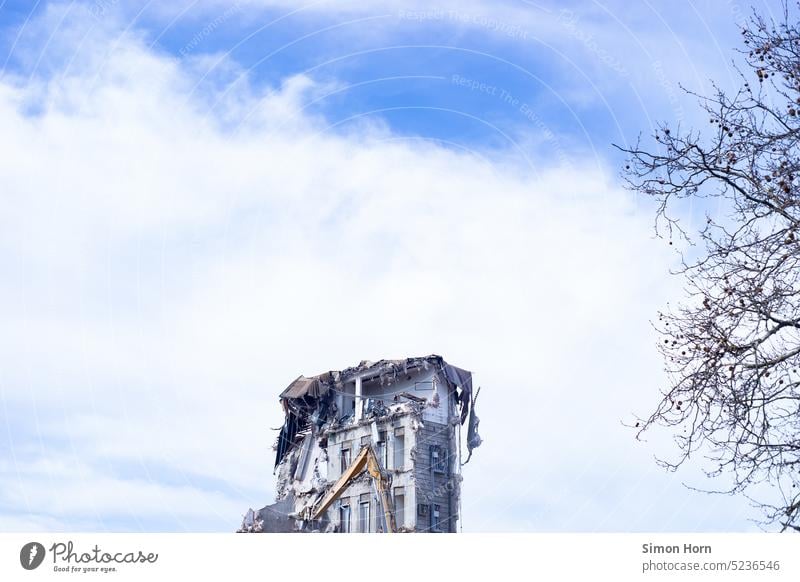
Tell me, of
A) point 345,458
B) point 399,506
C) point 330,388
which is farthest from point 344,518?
point 330,388

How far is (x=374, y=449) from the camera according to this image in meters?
42.7

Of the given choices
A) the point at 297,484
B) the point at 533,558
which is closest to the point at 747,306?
the point at 533,558

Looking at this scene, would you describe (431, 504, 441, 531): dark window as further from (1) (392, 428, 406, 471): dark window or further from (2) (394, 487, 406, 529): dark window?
(1) (392, 428, 406, 471): dark window

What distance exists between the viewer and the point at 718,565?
35.1 ft

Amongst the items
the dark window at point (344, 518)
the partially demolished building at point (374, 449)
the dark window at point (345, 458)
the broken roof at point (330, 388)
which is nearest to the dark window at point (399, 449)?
the partially demolished building at point (374, 449)

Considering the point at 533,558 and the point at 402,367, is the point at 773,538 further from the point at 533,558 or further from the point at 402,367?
the point at 402,367

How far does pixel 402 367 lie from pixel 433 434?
155 inches

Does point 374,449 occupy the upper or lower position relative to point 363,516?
upper

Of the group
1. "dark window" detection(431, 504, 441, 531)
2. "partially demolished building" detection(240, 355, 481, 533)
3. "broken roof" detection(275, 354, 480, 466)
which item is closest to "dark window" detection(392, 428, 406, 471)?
"partially demolished building" detection(240, 355, 481, 533)

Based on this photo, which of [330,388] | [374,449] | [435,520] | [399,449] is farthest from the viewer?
[330,388]

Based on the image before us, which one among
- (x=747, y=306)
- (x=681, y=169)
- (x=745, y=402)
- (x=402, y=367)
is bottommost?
(x=745, y=402)

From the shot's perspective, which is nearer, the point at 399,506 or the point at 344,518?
the point at 399,506

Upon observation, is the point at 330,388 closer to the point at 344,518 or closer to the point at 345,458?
the point at 345,458

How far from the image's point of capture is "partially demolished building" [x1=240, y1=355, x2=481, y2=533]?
41.2m
